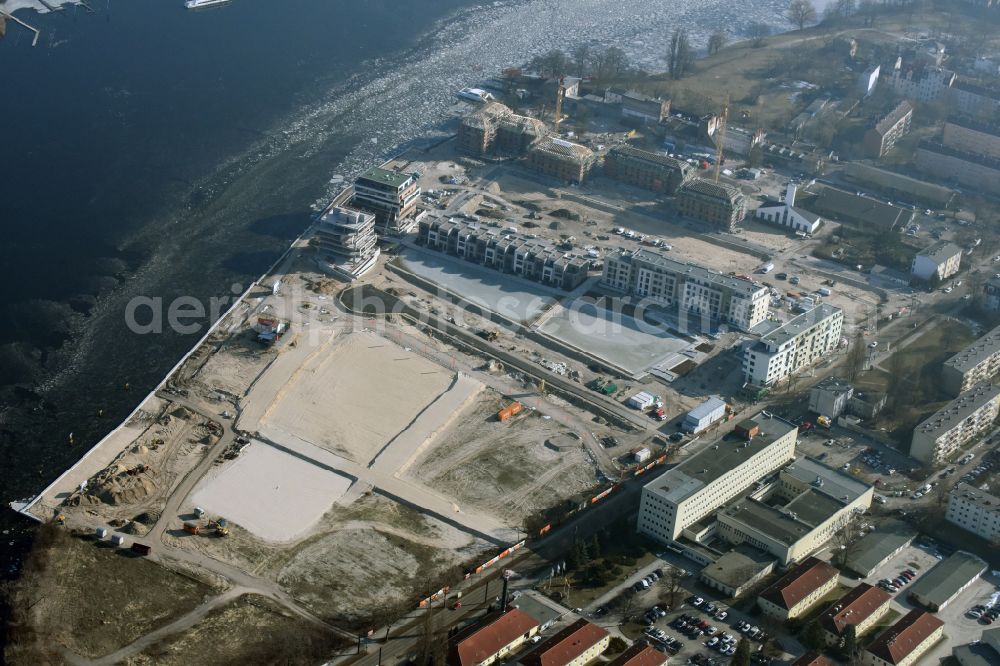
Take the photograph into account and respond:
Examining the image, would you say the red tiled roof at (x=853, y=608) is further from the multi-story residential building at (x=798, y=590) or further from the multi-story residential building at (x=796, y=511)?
the multi-story residential building at (x=796, y=511)

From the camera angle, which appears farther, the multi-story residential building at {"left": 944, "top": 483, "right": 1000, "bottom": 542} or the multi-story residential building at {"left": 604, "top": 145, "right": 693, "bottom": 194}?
the multi-story residential building at {"left": 604, "top": 145, "right": 693, "bottom": 194}


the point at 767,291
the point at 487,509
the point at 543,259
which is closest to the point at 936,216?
the point at 767,291

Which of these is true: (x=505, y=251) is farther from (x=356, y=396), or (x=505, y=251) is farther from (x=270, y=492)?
(x=270, y=492)

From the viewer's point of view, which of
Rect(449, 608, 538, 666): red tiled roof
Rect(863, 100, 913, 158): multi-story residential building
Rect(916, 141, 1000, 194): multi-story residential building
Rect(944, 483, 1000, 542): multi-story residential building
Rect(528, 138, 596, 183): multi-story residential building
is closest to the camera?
Result: Rect(449, 608, 538, 666): red tiled roof

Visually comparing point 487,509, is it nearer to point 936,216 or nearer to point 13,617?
point 13,617

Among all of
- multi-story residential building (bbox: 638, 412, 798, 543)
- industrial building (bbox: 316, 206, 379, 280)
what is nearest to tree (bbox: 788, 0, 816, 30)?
industrial building (bbox: 316, 206, 379, 280)

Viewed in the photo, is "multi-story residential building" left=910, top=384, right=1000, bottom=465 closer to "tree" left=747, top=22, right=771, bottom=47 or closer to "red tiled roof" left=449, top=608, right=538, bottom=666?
"red tiled roof" left=449, top=608, right=538, bottom=666
